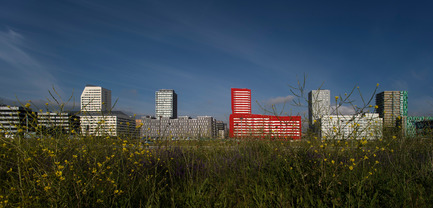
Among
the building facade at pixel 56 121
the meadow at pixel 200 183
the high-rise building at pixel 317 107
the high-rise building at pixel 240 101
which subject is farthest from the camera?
the high-rise building at pixel 240 101

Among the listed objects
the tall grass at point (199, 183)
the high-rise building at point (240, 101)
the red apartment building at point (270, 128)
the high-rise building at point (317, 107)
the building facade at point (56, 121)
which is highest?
the high-rise building at point (240, 101)

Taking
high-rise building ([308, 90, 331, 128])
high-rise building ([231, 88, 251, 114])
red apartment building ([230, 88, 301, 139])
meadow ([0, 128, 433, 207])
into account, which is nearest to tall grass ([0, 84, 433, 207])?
meadow ([0, 128, 433, 207])

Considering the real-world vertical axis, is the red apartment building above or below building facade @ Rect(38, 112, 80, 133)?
below

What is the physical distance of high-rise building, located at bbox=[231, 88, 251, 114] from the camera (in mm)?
19938

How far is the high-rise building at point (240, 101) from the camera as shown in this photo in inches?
785

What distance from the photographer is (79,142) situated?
3314 mm

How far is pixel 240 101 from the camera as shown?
66.5 ft

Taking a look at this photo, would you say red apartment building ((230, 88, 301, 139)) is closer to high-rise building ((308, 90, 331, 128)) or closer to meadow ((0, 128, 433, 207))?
high-rise building ((308, 90, 331, 128))

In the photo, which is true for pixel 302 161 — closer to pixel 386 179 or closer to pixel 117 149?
pixel 386 179

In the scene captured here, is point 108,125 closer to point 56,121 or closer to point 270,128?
point 56,121

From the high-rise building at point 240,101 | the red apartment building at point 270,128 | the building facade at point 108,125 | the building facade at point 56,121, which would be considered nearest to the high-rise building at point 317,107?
the red apartment building at point 270,128

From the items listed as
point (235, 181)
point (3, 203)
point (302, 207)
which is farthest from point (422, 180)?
point (3, 203)

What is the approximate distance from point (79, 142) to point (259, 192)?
2874 mm

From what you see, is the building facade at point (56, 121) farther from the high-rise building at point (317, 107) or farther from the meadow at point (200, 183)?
the high-rise building at point (317, 107)
